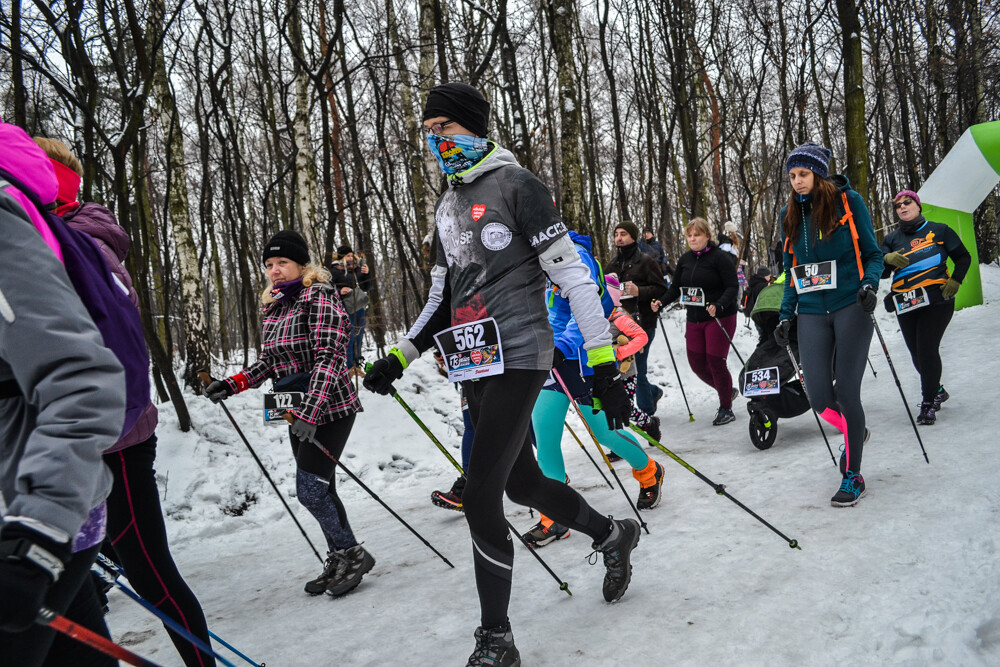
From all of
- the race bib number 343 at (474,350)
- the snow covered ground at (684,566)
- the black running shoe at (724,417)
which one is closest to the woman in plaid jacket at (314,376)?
the snow covered ground at (684,566)

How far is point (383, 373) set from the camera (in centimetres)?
301

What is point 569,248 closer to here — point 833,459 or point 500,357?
point 500,357

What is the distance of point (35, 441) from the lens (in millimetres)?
1328

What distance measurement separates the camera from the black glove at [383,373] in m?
2.99

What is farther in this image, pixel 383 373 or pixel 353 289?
pixel 353 289

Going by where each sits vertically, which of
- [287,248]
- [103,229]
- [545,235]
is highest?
[103,229]

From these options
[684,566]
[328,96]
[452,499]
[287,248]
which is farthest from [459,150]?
[328,96]

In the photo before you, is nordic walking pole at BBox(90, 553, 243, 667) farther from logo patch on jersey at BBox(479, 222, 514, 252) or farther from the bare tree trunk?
the bare tree trunk

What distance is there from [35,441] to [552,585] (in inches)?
108

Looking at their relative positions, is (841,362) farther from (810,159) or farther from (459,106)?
(459,106)

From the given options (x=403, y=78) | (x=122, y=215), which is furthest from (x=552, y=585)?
(x=403, y=78)

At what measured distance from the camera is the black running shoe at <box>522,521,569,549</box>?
4273mm

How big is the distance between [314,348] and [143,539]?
1.62m

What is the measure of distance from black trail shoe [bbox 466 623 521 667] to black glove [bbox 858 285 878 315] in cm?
281
